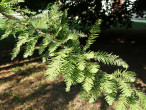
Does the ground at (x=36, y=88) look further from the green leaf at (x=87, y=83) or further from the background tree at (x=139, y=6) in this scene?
the background tree at (x=139, y=6)

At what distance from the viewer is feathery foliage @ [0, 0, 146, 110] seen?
1.01m

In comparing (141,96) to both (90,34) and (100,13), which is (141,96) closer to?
(90,34)

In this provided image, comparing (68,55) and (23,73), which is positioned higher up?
(68,55)

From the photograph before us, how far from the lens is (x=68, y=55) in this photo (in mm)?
A: 1058

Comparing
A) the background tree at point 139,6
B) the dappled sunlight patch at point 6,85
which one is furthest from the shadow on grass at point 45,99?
the background tree at point 139,6

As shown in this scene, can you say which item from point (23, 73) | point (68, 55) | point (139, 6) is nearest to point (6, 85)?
point (23, 73)

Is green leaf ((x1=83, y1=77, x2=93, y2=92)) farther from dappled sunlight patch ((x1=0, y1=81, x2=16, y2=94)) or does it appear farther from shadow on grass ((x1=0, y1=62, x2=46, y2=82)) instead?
shadow on grass ((x1=0, y1=62, x2=46, y2=82))

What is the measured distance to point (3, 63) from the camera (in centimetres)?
720

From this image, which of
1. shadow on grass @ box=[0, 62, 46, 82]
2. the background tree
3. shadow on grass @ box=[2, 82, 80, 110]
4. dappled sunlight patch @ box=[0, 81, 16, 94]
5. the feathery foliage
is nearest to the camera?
the feathery foliage

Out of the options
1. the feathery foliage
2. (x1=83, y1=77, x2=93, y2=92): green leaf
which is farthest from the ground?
(x1=83, y1=77, x2=93, y2=92): green leaf

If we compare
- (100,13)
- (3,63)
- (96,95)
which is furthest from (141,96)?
(100,13)

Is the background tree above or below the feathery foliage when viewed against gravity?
above

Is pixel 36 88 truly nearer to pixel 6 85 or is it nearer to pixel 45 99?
pixel 45 99

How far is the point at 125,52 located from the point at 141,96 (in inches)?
305
